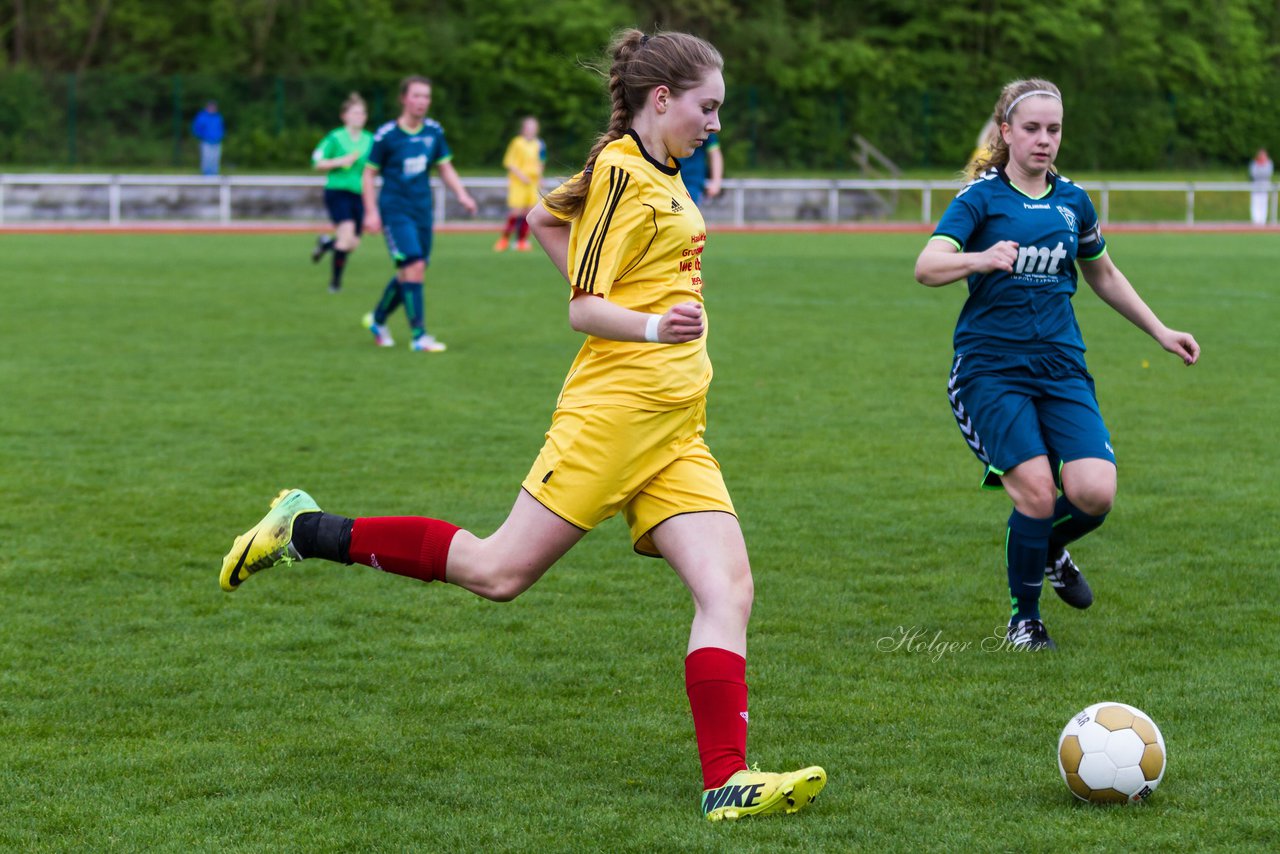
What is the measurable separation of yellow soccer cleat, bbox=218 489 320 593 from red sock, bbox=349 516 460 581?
244mm

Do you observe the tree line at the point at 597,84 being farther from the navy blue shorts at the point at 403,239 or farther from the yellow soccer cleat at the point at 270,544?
the yellow soccer cleat at the point at 270,544

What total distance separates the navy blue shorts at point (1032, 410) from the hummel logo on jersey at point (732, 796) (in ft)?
6.08

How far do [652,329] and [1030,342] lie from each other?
200 cm

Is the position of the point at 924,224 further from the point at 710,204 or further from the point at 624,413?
the point at 624,413

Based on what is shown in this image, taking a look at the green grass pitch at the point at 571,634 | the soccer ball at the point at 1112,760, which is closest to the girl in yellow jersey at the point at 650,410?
the green grass pitch at the point at 571,634

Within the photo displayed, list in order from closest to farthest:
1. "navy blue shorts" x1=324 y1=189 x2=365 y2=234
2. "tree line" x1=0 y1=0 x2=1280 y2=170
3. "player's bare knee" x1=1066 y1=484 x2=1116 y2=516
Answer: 1. "player's bare knee" x1=1066 y1=484 x2=1116 y2=516
2. "navy blue shorts" x1=324 y1=189 x2=365 y2=234
3. "tree line" x1=0 y1=0 x2=1280 y2=170

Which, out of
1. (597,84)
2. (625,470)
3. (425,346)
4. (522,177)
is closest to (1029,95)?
(625,470)

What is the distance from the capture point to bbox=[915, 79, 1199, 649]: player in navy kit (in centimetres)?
542

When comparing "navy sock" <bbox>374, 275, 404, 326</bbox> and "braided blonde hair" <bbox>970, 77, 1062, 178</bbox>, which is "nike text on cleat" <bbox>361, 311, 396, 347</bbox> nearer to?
"navy sock" <bbox>374, 275, 404, 326</bbox>

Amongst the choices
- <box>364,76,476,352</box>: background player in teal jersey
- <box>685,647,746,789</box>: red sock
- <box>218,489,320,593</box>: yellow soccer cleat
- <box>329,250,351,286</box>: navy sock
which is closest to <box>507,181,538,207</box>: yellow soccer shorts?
<box>329,250,351,286</box>: navy sock

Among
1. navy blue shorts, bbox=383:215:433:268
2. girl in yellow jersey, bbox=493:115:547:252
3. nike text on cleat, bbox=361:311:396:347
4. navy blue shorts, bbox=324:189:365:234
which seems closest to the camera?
navy blue shorts, bbox=383:215:433:268

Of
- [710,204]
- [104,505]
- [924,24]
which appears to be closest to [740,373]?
[104,505]

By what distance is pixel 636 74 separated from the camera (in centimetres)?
418

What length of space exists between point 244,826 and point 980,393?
2772mm
